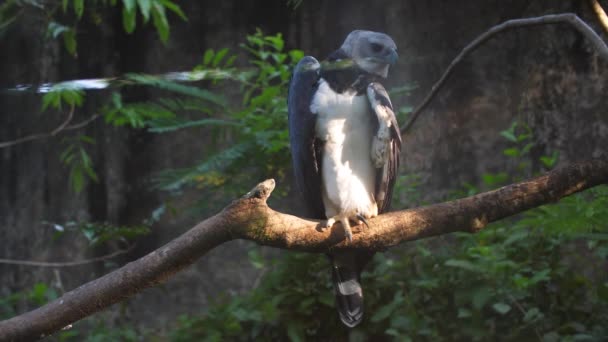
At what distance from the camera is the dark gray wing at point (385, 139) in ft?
5.62

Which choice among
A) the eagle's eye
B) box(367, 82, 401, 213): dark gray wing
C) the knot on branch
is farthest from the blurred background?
the knot on branch

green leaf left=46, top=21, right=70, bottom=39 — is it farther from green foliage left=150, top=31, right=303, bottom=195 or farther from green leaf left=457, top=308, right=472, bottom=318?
green leaf left=457, top=308, right=472, bottom=318

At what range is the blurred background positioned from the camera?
1.93 m

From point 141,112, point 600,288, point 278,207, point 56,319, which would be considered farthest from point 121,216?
point 600,288

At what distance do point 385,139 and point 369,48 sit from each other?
268 millimetres

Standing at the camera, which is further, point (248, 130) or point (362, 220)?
point (248, 130)

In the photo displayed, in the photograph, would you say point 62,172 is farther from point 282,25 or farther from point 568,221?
point 568,221

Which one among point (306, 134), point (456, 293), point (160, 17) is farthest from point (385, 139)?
point (160, 17)

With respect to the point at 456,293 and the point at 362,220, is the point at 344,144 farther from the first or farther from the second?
the point at 456,293

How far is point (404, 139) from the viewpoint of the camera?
208cm

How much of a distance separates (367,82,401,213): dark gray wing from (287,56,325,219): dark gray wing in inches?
7.0

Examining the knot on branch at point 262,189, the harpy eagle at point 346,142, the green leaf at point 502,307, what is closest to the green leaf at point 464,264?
the green leaf at point 502,307

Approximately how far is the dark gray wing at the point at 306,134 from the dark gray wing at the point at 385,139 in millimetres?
178

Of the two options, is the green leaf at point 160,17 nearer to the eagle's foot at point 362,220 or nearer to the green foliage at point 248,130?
the green foliage at point 248,130
